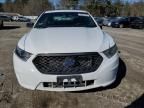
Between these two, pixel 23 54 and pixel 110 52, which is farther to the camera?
pixel 110 52

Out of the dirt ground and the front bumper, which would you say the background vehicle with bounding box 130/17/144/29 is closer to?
the dirt ground

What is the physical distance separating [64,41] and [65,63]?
1.71 ft

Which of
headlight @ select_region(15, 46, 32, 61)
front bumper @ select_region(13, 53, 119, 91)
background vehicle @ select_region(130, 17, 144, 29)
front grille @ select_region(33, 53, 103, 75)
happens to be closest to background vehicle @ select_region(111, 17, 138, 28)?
background vehicle @ select_region(130, 17, 144, 29)

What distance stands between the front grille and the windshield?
193cm

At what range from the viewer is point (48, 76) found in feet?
16.4

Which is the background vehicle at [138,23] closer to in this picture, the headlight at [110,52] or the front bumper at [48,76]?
the headlight at [110,52]

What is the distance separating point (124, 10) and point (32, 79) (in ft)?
216

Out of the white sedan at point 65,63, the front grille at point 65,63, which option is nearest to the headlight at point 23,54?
the white sedan at point 65,63

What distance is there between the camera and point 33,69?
5078mm

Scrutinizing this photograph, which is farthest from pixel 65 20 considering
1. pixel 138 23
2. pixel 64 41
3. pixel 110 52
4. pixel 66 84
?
pixel 138 23

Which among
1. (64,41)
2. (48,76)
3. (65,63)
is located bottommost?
(48,76)

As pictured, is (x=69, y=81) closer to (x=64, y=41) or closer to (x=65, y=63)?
(x=65, y=63)

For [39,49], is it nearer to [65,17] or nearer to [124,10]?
[65,17]

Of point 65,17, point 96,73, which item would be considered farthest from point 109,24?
point 96,73
